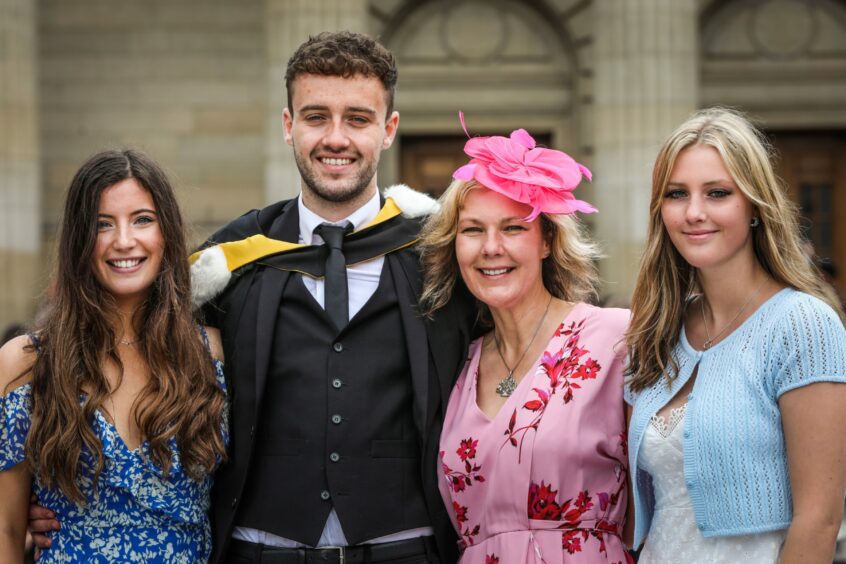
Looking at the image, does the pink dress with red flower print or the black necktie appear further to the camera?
the black necktie

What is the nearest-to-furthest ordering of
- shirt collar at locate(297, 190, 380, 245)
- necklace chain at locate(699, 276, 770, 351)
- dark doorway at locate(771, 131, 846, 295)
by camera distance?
necklace chain at locate(699, 276, 770, 351), shirt collar at locate(297, 190, 380, 245), dark doorway at locate(771, 131, 846, 295)

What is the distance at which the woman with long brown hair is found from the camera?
3176 millimetres

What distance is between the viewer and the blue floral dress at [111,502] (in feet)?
10.4

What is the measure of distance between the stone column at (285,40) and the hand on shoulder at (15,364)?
220 inches

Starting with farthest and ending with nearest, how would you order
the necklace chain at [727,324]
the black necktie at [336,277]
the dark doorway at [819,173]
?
the dark doorway at [819,173]
the black necktie at [336,277]
the necklace chain at [727,324]

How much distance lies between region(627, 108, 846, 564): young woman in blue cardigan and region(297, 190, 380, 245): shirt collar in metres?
1.05

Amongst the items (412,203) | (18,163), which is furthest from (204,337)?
(18,163)

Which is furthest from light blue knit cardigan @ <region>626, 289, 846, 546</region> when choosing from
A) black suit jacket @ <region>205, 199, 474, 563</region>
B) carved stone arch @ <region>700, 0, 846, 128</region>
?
carved stone arch @ <region>700, 0, 846, 128</region>

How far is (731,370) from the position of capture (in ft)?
9.45

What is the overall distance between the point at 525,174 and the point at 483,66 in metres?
6.61

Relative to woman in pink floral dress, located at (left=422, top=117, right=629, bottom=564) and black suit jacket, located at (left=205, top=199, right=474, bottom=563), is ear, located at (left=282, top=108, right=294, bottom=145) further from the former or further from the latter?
woman in pink floral dress, located at (left=422, top=117, right=629, bottom=564)

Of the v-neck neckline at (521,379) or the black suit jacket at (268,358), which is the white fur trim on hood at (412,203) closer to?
the black suit jacket at (268,358)

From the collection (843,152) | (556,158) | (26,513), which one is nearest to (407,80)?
(843,152)

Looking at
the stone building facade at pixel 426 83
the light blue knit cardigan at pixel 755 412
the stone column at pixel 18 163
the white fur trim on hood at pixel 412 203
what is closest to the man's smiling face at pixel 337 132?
the white fur trim on hood at pixel 412 203
